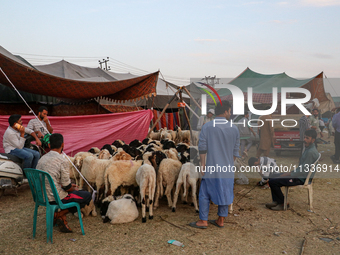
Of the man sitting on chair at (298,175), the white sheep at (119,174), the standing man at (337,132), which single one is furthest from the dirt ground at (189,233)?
the standing man at (337,132)

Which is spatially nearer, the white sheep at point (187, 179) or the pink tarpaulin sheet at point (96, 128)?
the white sheep at point (187, 179)

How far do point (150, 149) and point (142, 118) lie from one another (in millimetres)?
3744

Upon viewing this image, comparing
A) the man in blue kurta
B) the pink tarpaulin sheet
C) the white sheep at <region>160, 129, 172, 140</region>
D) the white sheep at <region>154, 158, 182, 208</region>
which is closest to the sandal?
the white sheep at <region>154, 158, 182, 208</region>

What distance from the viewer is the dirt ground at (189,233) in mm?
3736

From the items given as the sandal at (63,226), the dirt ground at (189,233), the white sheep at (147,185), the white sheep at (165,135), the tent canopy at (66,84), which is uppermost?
the tent canopy at (66,84)

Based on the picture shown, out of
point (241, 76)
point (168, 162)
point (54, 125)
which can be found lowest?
point (168, 162)

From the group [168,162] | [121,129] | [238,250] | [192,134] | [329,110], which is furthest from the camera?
[329,110]

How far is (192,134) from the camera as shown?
10211 millimetres

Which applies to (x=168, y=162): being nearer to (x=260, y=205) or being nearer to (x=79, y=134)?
(x=260, y=205)

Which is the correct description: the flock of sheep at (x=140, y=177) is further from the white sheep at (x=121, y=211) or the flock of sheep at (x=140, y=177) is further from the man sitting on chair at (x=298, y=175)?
the man sitting on chair at (x=298, y=175)

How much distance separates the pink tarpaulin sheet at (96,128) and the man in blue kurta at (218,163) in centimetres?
513

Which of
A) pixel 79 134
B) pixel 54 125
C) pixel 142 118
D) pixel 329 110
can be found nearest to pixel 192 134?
pixel 142 118

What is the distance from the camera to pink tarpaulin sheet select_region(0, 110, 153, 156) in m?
8.21

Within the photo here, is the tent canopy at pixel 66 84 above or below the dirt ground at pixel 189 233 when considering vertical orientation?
above
